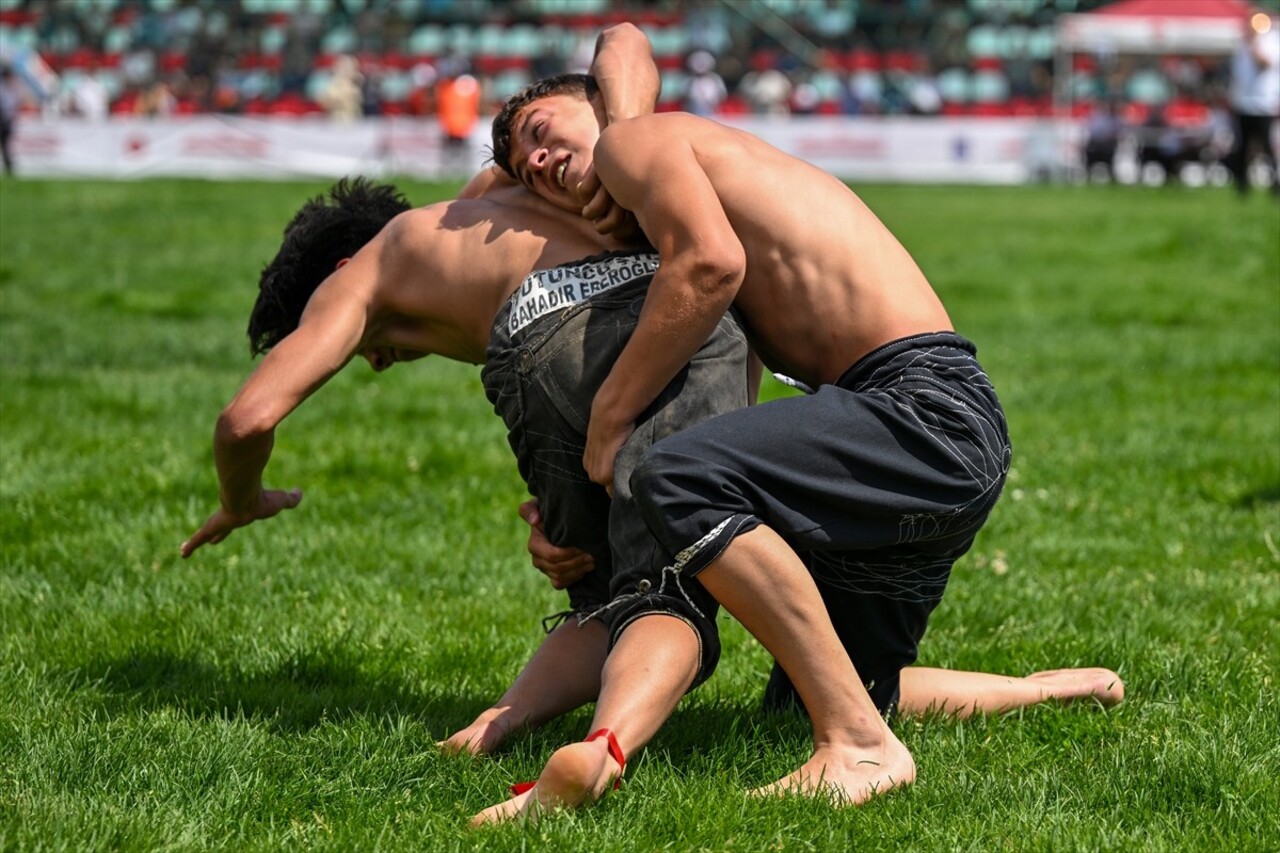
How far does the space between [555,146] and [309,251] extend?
68cm

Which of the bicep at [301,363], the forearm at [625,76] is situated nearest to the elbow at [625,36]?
the forearm at [625,76]

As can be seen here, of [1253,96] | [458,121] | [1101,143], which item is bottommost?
[1101,143]

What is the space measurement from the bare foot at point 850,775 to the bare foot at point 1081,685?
678mm

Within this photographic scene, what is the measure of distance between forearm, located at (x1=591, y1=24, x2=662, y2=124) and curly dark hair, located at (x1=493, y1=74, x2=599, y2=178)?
0.04 metres

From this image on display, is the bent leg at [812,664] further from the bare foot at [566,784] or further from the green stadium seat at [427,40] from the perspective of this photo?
the green stadium seat at [427,40]

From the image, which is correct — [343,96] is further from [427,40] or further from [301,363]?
[301,363]

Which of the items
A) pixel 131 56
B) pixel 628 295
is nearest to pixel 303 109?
pixel 131 56

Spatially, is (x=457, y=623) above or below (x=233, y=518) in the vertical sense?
below

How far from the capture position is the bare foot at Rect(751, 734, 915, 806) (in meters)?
3.00

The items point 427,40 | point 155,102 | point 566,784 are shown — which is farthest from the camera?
point 427,40

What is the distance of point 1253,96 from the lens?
18266 millimetres

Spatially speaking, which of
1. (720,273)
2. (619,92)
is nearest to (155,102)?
(619,92)

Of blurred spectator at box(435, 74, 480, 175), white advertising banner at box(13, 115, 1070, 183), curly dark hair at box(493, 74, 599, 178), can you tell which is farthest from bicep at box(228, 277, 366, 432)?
blurred spectator at box(435, 74, 480, 175)

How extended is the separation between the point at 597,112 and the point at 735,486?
3.29ft
